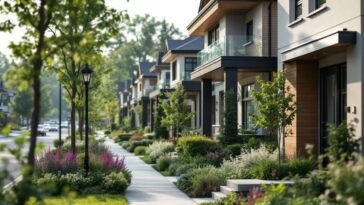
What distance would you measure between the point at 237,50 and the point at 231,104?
2.22 m

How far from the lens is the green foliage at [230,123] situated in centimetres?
2247

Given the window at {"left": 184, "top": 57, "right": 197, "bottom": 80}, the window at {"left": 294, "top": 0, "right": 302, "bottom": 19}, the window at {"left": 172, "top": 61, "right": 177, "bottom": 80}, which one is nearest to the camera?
the window at {"left": 294, "top": 0, "right": 302, "bottom": 19}

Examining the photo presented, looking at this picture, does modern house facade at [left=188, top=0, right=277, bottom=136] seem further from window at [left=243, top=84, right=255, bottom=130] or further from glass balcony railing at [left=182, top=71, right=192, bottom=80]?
glass balcony railing at [left=182, top=71, right=192, bottom=80]

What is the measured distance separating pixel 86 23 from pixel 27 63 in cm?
184

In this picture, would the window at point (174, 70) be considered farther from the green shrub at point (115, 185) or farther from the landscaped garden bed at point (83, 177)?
the green shrub at point (115, 185)

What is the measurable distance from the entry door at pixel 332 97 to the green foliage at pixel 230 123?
5381 millimetres

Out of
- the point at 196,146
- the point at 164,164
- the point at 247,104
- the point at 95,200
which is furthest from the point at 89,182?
the point at 247,104

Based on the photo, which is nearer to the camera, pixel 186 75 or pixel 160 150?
pixel 160 150

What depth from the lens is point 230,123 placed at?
22609 mm

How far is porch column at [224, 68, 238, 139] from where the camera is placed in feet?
73.9

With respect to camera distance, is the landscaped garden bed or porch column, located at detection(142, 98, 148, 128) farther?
porch column, located at detection(142, 98, 148, 128)

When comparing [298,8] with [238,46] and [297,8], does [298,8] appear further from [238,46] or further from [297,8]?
[238,46]

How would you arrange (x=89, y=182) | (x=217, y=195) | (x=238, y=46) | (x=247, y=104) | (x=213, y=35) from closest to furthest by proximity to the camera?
(x=217, y=195)
(x=89, y=182)
(x=238, y=46)
(x=247, y=104)
(x=213, y=35)

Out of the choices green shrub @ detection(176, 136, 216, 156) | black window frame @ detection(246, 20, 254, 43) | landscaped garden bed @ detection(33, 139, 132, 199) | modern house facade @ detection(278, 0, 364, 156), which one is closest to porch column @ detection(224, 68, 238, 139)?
green shrub @ detection(176, 136, 216, 156)
